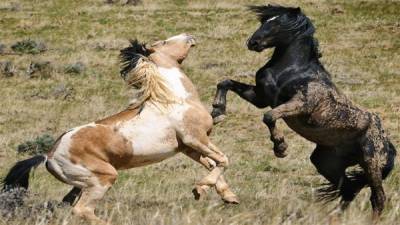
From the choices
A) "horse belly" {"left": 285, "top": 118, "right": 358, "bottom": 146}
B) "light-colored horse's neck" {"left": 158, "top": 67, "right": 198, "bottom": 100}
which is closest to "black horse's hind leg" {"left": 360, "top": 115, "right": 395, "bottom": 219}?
"horse belly" {"left": 285, "top": 118, "right": 358, "bottom": 146}

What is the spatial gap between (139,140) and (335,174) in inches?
86.0

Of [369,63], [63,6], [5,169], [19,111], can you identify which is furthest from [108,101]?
[63,6]

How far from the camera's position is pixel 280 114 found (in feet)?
24.5

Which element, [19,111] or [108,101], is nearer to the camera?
[19,111]

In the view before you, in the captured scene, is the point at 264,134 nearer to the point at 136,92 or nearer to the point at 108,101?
the point at 108,101

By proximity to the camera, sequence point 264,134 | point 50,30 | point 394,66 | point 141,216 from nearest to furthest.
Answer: point 141,216, point 264,134, point 394,66, point 50,30

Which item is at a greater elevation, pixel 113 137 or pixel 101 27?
pixel 113 137

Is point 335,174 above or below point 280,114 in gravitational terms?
below

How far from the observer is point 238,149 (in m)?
14.6

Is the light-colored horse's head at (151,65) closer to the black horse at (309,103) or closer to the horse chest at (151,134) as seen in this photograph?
the horse chest at (151,134)

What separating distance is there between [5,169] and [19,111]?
5733mm

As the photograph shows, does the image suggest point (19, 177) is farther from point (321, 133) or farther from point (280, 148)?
point (321, 133)

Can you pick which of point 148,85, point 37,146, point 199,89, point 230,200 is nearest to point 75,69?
point 199,89

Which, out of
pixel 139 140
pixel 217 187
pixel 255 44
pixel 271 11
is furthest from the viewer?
pixel 271 11
